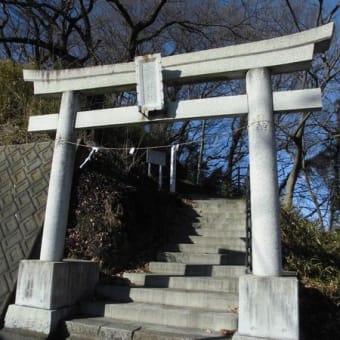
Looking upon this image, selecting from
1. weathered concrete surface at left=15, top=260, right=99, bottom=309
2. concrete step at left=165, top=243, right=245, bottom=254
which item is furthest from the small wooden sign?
weathered concrete surface at left=15, top=260, right=99, bottom=309

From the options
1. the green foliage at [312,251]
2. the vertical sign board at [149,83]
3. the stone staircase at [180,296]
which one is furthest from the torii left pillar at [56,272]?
the green foliage at [312,251]

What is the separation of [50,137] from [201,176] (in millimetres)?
8822

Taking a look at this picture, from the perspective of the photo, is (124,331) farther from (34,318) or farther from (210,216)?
(210,216)

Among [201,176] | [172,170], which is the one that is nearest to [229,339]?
[172,170]

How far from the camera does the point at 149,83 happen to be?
504 centimetres

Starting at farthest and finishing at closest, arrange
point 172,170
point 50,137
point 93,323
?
1. point 172,170
2. point 50,137
3. point 93,323

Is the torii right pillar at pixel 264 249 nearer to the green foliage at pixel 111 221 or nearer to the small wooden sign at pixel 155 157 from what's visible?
the green foliage at pixel 111 221

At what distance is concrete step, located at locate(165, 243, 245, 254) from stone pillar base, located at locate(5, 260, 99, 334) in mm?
2563

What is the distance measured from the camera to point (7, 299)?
5.21m

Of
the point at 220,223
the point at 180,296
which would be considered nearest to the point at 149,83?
the point at 180,296

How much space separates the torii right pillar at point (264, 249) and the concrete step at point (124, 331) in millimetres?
576

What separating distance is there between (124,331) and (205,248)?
294 cm

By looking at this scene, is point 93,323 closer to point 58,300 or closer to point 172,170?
point 58,300

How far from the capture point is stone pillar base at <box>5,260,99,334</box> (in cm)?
479
